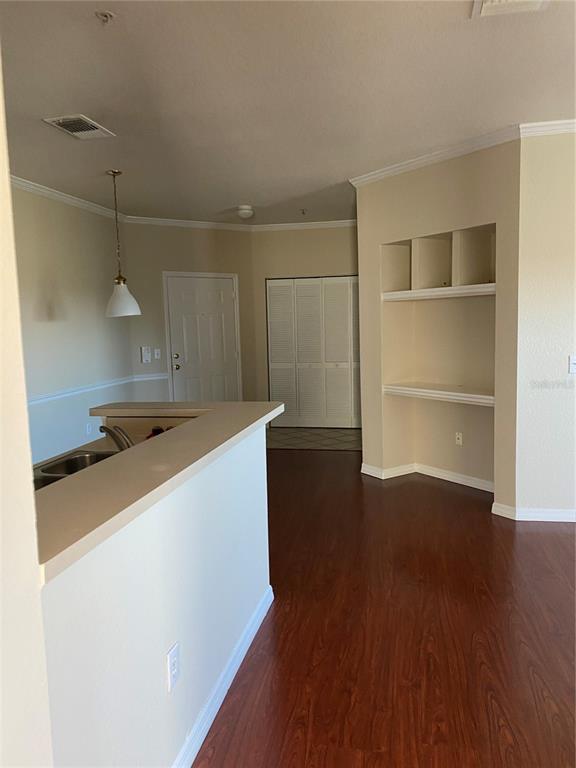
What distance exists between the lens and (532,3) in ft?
6.81

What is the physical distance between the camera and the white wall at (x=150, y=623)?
113 cm

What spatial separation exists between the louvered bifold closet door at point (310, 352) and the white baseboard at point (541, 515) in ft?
11.0

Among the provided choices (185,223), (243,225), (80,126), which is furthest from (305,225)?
(80,126)

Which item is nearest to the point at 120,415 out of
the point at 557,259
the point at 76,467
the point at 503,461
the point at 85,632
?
the point at 76,467

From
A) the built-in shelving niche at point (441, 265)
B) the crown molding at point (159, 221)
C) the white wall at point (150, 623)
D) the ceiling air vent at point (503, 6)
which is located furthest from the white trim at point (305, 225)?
the white wall at point (150, 623)

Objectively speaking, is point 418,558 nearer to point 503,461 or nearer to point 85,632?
point 503,461

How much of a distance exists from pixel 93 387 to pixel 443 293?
3.39 m

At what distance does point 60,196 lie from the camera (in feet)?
15.8

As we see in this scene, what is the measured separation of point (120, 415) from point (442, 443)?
2810 mm

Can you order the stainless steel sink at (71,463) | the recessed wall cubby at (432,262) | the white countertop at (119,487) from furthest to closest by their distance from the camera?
the recessed wall cubby at (432,262), the stainless steel sink at (71,463), the white countertop at (119,487)

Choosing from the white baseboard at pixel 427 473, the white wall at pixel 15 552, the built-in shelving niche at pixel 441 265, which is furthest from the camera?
the white baseboard at pixel 427 473

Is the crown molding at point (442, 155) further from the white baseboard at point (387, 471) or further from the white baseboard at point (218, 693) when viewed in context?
the white baseboard at point (218, 693)

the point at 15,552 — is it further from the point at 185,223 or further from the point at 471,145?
the point at 185,223

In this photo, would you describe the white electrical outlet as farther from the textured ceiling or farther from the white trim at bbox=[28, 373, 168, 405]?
the white trim at bbox=[28, 373, 168, 405]
